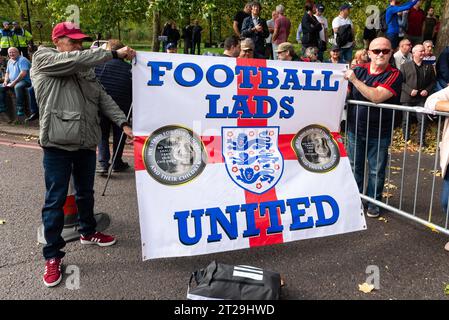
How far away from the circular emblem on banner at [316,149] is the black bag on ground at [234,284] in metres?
1.26

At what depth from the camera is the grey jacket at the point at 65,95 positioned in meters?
3.25

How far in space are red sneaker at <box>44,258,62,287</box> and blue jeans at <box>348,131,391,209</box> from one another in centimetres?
326

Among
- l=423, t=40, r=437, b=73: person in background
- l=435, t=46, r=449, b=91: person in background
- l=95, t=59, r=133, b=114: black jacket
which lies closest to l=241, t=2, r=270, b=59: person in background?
l=423, t=40, r=437, b=73: person in background

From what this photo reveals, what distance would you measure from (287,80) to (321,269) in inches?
66.3

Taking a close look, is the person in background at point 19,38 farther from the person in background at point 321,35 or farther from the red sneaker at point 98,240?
the red sneaker at point 98,240

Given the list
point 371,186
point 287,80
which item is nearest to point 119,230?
point 287,80

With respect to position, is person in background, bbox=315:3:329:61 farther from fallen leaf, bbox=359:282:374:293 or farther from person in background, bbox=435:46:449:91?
fallen leaf, bbox=359:282:374:293

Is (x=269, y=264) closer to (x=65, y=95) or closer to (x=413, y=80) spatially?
(x=65, y=95)

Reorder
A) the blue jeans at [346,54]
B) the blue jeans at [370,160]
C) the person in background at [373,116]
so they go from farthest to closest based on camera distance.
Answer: the blue jeans at [346,54] → the blue jeans at [370,160] → the person in background at [373,116]

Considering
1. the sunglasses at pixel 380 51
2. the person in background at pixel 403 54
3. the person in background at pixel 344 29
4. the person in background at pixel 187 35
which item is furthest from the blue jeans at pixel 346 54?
the person in background at pixel 187 35

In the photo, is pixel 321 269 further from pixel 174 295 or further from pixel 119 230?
pixel 119 230
